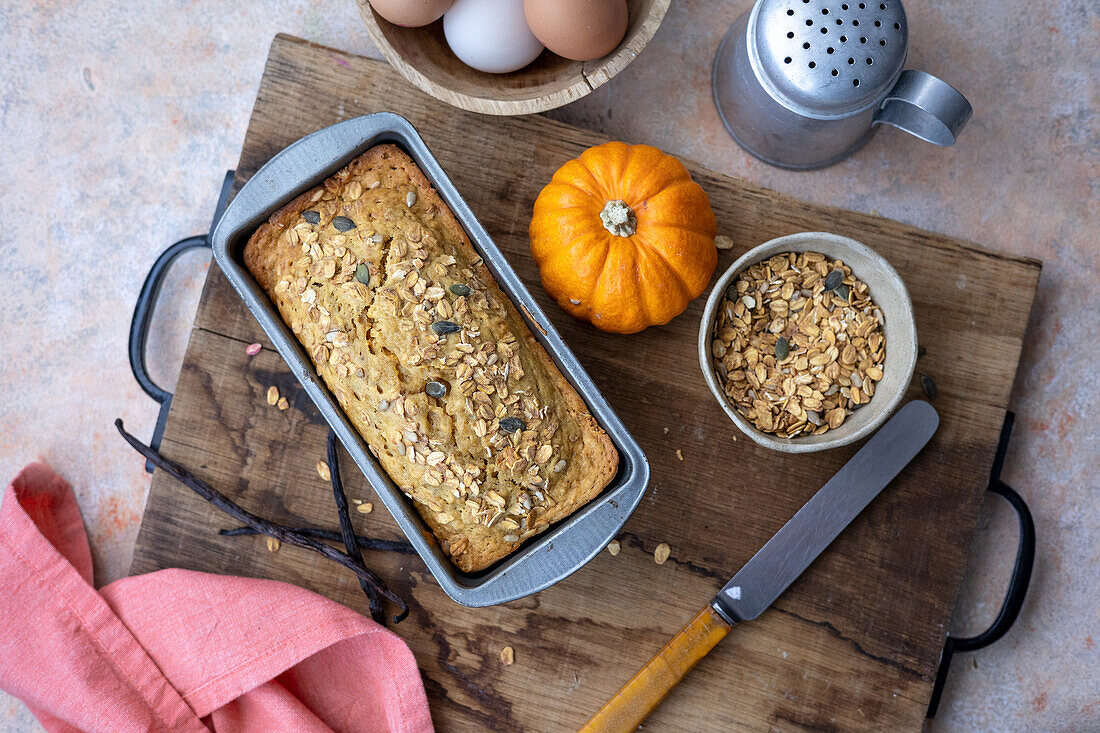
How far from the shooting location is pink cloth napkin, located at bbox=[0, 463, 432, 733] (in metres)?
1.38

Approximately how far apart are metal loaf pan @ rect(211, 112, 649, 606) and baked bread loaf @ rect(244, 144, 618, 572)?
0.03 m

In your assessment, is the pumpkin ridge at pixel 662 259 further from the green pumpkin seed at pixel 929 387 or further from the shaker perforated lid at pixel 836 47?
the green pumpkin seed at pixel 929 387

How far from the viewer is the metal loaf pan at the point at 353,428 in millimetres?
1165

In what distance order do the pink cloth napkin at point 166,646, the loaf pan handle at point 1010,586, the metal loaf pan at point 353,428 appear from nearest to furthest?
1. the metal loaf pan at point 353,428
2. the pink cloth napkin at point 166,646
3. the loaf pan handle at point 1010,586

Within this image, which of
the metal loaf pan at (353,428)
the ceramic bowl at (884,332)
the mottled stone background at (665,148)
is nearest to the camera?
the metal loaf pan at (353,428)

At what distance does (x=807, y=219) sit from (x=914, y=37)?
22.0 inches

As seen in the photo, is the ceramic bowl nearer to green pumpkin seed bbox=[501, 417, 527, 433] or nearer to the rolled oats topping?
the rolled oats topping

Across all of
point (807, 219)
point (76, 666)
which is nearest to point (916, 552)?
point (807, 219)

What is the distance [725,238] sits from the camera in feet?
4.78

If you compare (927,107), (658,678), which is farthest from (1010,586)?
(927,107)

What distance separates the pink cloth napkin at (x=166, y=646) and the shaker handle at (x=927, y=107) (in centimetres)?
138

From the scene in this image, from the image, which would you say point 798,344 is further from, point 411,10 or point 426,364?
point 411,10

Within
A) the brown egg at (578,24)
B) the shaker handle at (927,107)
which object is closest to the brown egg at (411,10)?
the brown egg at (578,24)

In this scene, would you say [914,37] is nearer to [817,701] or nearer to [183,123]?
[817,701]
